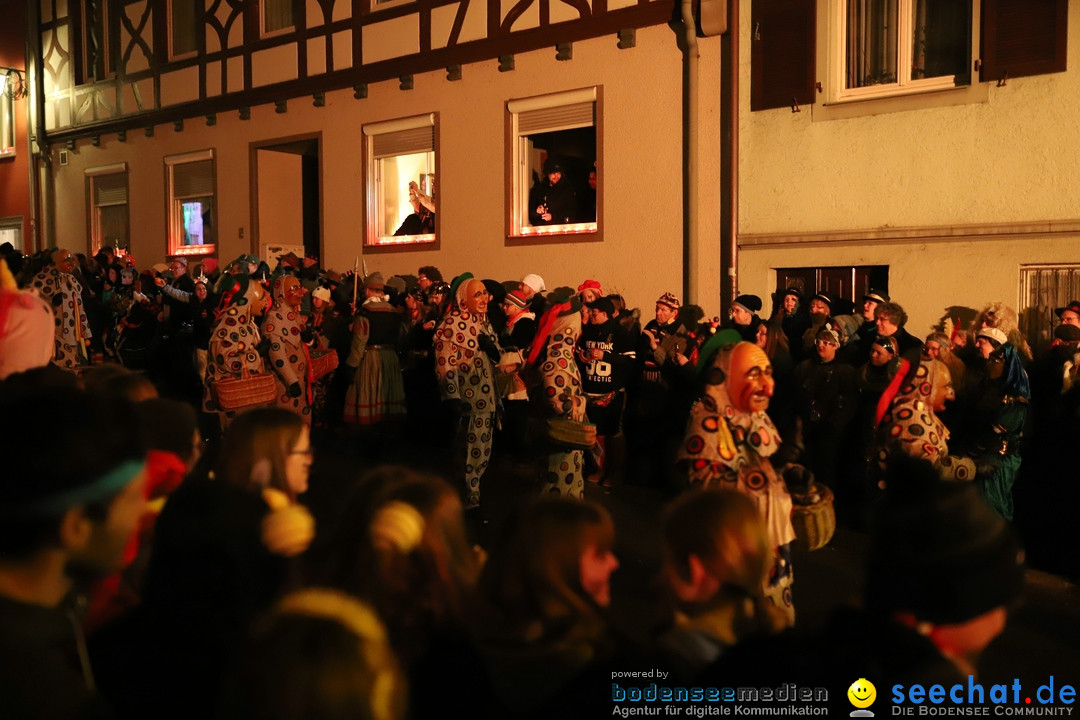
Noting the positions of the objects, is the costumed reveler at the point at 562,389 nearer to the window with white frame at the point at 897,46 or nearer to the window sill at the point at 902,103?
the window sill at the point at 902,103

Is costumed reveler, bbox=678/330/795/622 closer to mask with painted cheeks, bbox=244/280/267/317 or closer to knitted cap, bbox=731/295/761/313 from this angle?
mask with painted cheeks, bbox=244/280/267/317

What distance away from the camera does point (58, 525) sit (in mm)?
2035

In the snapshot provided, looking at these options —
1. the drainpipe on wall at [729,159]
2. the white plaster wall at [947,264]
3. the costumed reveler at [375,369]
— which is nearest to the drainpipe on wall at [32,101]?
the costumed reveler at [375,369]

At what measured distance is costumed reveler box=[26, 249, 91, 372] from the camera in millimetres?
10602

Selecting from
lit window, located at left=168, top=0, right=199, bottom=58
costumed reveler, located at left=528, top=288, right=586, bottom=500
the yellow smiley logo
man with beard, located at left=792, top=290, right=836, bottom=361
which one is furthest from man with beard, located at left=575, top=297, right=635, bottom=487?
lit window, located at left=168, top=0, right=199, bottom=58

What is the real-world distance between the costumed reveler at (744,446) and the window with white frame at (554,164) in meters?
8.66

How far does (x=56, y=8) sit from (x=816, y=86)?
58.0 ft

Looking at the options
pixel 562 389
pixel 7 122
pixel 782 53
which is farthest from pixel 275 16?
pixel 562 389

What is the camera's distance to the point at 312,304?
12.4 m

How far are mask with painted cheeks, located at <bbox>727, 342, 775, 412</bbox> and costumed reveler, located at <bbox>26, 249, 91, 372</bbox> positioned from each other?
8247 mm

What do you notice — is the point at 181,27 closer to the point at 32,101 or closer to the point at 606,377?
the point at 32,101

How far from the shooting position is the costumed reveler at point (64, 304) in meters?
10.6

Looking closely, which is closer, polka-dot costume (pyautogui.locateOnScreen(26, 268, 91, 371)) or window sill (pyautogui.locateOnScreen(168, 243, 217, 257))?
polka-dot costume (pyautogui.locateOnScreen(26, 268, 91, 371))

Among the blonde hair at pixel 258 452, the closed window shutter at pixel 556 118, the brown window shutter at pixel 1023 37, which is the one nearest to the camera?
the blonde hair at pixel 258 452
